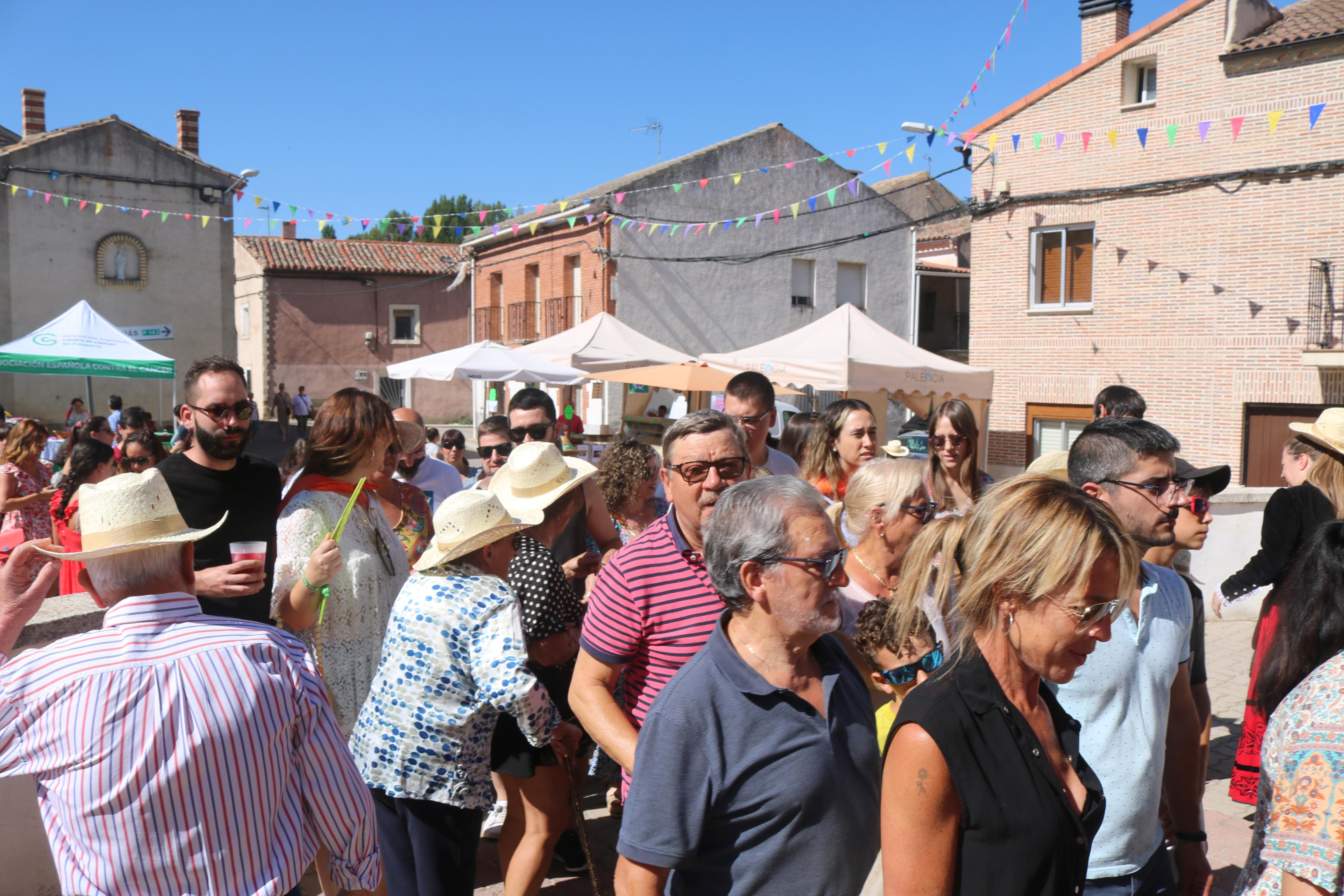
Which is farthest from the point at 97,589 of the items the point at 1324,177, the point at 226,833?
the point at 1324,177

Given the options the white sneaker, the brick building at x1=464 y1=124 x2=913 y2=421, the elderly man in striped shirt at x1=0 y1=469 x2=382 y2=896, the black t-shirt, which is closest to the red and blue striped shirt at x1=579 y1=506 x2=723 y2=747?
the elderly man in striped shirt at x1=0 y1=469 x2=382 y2=896

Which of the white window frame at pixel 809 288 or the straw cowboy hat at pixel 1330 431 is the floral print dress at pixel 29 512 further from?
the white window frame at pixel 809 288

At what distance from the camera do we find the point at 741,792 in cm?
194

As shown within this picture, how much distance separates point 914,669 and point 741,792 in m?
0.91

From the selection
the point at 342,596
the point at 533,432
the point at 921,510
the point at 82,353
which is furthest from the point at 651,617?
the point at 82,353

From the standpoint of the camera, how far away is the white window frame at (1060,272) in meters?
→ 17.4

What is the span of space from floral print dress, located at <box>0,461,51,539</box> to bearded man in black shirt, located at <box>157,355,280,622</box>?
3.26 metres

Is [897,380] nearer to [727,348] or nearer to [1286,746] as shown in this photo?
[1286,746]

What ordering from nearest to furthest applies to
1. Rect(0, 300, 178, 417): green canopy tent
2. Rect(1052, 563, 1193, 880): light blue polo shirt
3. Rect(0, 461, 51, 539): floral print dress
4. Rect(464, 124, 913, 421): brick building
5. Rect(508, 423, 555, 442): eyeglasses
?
1. Rect(1052, 563, 1193, 880): light blue polo shirt
2. Rect(508, 423, 555, 442): eyeglasses
3. Rect(0, 461, 51, 539): floral print dress
4. Rect(0, 300, 178, 417): green canopy tent
5. Rect(464, 124, 913, 421): brick building

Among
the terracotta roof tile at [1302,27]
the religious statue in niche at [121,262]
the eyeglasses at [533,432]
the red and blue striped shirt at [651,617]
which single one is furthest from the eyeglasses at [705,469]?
the religious statue in niche at [121,262]

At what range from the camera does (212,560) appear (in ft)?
11.7

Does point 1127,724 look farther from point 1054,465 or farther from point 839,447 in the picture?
point 839,447

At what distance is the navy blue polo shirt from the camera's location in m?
1.92

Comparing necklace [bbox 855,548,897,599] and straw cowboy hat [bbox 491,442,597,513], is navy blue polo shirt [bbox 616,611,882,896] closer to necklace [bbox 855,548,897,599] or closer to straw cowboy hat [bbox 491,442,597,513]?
necklace [bbox 855,548,897,599]
